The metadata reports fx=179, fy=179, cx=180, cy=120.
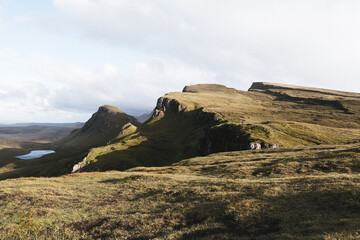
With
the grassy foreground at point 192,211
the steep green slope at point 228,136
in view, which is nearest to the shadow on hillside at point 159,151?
the steep green slope at point 228,136

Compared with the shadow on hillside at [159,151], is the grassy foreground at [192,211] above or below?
above

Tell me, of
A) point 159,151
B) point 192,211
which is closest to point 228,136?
point 159,151

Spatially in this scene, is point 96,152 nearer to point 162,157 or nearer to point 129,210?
point 162,157

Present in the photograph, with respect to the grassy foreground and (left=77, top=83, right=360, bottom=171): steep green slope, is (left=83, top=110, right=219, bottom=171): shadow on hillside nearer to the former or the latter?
(left=77, top=83, right=360, bottom=171): steep green slope

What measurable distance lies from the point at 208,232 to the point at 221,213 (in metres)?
3.37

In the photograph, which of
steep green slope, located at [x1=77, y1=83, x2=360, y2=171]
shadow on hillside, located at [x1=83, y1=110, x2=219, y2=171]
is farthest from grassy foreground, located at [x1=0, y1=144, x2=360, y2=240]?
shadow on hillside, located at [x1=83, y1=110, x2=219, y2=171]

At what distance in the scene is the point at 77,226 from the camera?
1808 centimetres

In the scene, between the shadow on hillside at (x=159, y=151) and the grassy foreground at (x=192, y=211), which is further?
the shadow on hillside at (x=159, y=151)

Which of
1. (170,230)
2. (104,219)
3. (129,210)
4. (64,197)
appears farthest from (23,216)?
(170,230)

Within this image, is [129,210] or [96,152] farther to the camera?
[96,152]

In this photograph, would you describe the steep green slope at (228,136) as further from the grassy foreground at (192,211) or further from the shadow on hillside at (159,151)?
the grassy foreground at (192,211)

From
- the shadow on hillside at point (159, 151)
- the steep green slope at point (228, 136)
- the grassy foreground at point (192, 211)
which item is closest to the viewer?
the grassy foreground at point (192, 211)

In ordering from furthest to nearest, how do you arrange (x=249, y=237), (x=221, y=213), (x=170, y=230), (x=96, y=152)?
(x=96, y=152) < (x=221, y=213) < (x=170, y=230) < (x=249, y=237)

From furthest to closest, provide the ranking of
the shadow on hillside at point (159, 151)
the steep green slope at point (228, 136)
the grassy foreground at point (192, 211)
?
the shadow on hillside at point (159, 151) < the steep green slope at point (228, 136) < the grassy foreground at point (192, 211)
